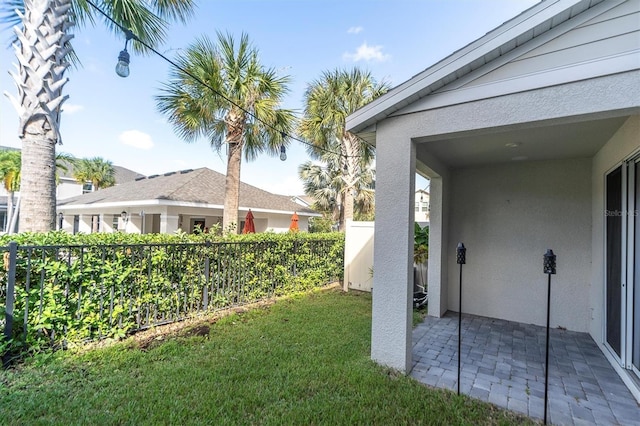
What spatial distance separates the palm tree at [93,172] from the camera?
2439cm

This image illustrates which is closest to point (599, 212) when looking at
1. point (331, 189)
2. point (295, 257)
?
point (295, 257)

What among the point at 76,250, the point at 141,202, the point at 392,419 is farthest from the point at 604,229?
the point at 141,202

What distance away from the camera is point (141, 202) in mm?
10875

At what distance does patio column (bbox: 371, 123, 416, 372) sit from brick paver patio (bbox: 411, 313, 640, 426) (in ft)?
1.46

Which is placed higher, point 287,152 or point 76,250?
point 287,152

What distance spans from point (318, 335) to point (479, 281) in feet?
11.1

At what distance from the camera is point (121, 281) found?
13.6 ft

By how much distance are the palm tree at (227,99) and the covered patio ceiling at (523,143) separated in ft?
16.8

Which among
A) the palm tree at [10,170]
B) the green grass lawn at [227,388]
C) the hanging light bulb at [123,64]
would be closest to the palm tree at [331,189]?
the hanging light bulb at [123,64]

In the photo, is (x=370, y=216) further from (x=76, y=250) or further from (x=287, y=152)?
(x=76, y=250)

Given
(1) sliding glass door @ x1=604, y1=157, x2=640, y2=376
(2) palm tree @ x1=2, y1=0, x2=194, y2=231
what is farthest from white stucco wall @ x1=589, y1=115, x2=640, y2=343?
(2) palm tree @ x1=2, y1=0, x2=194, y2=231

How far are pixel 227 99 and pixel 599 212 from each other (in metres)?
7.99

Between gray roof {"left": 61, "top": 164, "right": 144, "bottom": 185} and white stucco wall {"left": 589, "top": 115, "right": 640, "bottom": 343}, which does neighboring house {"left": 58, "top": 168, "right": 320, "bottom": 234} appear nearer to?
white stucco wall {"left": 589, "top": 115, "right": 640, "bottom": 343}

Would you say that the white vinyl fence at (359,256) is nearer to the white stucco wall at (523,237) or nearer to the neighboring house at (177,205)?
the white stucco wall at (523,237)
